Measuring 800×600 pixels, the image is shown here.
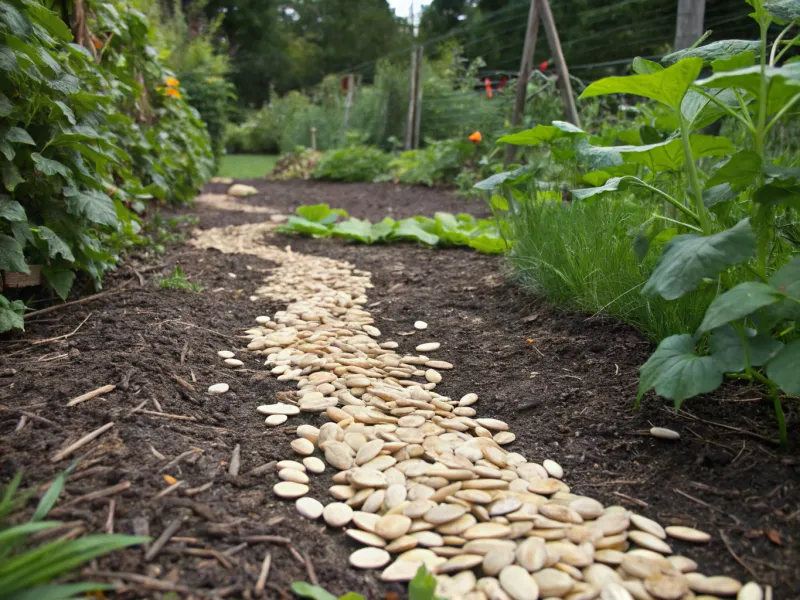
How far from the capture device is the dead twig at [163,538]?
1020mm

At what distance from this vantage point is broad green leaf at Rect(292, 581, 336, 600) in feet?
3.28

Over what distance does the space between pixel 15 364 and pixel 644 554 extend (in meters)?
1.72

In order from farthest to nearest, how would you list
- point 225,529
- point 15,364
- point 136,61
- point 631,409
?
point 136,61 < point 15,364 < point 631,409 < point 225,529

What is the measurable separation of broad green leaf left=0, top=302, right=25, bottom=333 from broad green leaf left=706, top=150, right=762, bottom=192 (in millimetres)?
1979

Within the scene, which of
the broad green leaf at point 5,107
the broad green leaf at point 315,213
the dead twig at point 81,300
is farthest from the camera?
the broad green leaf at point 315,213

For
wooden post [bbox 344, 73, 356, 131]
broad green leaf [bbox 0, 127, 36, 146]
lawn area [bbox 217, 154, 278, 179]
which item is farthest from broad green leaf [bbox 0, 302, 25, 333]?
wooden post [bbox 344, 73, 356, 131]

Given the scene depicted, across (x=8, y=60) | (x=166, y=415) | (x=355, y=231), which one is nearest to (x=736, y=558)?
(x=166, y=415)

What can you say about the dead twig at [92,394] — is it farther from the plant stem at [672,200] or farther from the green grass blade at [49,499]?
the plant stem at [672,200]

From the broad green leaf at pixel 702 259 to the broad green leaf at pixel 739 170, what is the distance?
0.50ft

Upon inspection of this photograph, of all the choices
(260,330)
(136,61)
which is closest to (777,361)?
(260,330)

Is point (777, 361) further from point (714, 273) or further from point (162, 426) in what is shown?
point (162, 426)


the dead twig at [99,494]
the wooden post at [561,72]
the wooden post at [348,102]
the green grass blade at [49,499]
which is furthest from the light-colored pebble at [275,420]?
the wooden post at [348,102]

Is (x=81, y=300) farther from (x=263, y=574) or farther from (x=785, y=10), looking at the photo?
(x=785, y=10)

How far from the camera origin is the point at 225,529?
3.71 ft
